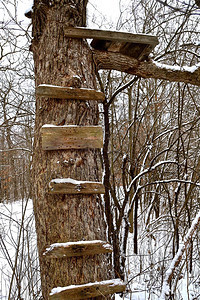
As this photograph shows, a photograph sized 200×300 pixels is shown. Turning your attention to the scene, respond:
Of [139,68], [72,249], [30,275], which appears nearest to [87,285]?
[72,249]

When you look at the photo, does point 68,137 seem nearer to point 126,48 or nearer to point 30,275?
point 126,48

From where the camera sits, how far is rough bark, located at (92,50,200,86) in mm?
2453

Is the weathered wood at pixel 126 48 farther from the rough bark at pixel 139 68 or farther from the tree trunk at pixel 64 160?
the tree trunk at pixel 64 160

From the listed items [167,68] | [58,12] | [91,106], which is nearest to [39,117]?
[91,106]

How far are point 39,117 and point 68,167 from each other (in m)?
0.54

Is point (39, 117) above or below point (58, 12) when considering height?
below

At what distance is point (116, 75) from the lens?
518cm

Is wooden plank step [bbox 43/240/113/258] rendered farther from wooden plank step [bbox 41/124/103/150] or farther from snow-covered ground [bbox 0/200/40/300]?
wooden plank step [bbox 41/124/103/150]

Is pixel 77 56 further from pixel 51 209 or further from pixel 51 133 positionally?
pixel 51 209

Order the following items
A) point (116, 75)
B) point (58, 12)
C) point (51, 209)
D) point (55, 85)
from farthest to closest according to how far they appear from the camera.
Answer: point (116, 75) → point (58, 12) → point (55, 85) → point (51, 209)

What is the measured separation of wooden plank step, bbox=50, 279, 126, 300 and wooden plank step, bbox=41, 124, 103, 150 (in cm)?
101

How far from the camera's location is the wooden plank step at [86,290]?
170 centimetres

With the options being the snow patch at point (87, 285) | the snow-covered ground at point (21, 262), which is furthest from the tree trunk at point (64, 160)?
the snow-covered ground at point (21, 262)

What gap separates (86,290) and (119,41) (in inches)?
82.5
